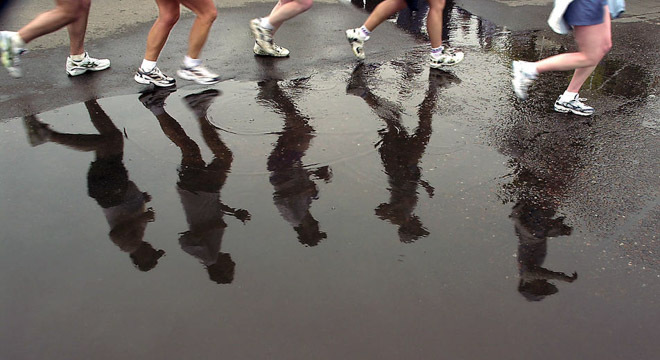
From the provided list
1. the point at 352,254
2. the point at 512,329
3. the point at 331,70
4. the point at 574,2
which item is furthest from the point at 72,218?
the point at 574,2

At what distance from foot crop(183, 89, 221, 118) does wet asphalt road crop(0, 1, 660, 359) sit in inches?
0.7

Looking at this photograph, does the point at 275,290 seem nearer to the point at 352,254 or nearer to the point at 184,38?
the point at 352,254

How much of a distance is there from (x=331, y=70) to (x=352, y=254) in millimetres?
3224

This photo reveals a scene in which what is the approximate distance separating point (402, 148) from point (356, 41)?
2313 millimetres

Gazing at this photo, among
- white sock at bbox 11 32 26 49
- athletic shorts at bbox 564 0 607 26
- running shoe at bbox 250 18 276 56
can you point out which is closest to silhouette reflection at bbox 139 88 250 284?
white sock at bbox 11 32 26 49

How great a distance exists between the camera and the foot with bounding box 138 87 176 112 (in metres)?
4.84

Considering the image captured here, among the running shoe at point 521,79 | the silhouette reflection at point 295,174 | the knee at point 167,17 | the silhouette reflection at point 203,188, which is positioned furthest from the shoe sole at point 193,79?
the running shoe at point 521,79

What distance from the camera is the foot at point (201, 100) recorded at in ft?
15.5

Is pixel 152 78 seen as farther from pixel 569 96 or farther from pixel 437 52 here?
pixel 569 96

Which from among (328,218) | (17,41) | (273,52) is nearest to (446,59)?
(273,52)

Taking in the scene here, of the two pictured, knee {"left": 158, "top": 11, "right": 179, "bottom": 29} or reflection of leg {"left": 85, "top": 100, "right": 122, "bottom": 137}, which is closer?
reflection of leg {"left": 85, "top": 100, "right": 122, "bottom": 137}

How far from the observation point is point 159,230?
3158 mm

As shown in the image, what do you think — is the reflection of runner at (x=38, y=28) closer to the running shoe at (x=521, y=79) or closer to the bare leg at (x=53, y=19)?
the bare leg at (x=53, y=19)

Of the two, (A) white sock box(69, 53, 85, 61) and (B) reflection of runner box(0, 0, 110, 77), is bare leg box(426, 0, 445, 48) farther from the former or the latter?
(A) white sock box(69, 53, 85, 61)
